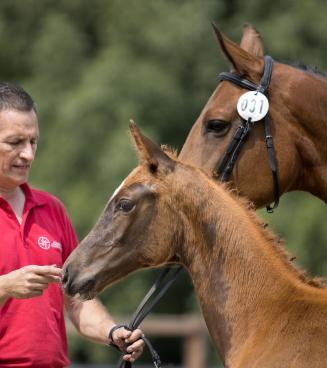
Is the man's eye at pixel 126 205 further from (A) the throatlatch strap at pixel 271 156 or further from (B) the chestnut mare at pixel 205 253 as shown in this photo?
(A) the throatlatch strap at pixel 271 156

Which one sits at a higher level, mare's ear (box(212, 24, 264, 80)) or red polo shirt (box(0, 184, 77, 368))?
mare's ear (box(212, 24, 264, 80))

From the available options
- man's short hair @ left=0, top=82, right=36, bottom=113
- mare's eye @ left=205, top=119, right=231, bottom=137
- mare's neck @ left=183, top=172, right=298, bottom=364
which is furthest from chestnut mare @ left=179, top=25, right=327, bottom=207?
man's short hair @ left=0, top=82, right=36, bottom=113

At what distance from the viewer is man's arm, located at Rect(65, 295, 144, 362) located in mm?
4578

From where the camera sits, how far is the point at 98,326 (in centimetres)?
476

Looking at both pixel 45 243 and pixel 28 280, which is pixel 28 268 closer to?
pixel 28 280

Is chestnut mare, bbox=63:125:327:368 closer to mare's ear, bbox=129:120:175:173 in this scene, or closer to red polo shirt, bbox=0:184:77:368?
mare's ear, bbox=129:120:175:173

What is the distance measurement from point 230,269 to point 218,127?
3.20 feet

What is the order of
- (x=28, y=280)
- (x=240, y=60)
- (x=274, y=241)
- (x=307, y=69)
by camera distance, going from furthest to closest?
(x=307, y=69), (x=240, y=60), (x=274, y=241), (x=28, y=280)

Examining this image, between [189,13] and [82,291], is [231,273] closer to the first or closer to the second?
[82,291]

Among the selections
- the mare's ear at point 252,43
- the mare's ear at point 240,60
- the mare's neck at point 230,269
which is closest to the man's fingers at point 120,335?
the mare's neck at point 230,269

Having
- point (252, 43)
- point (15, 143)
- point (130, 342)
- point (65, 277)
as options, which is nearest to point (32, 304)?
point (65, 277)

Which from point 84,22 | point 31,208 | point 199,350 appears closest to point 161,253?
point 31,208

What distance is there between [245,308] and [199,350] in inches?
211

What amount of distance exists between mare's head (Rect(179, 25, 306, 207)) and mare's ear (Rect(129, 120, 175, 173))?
55 centimetres
